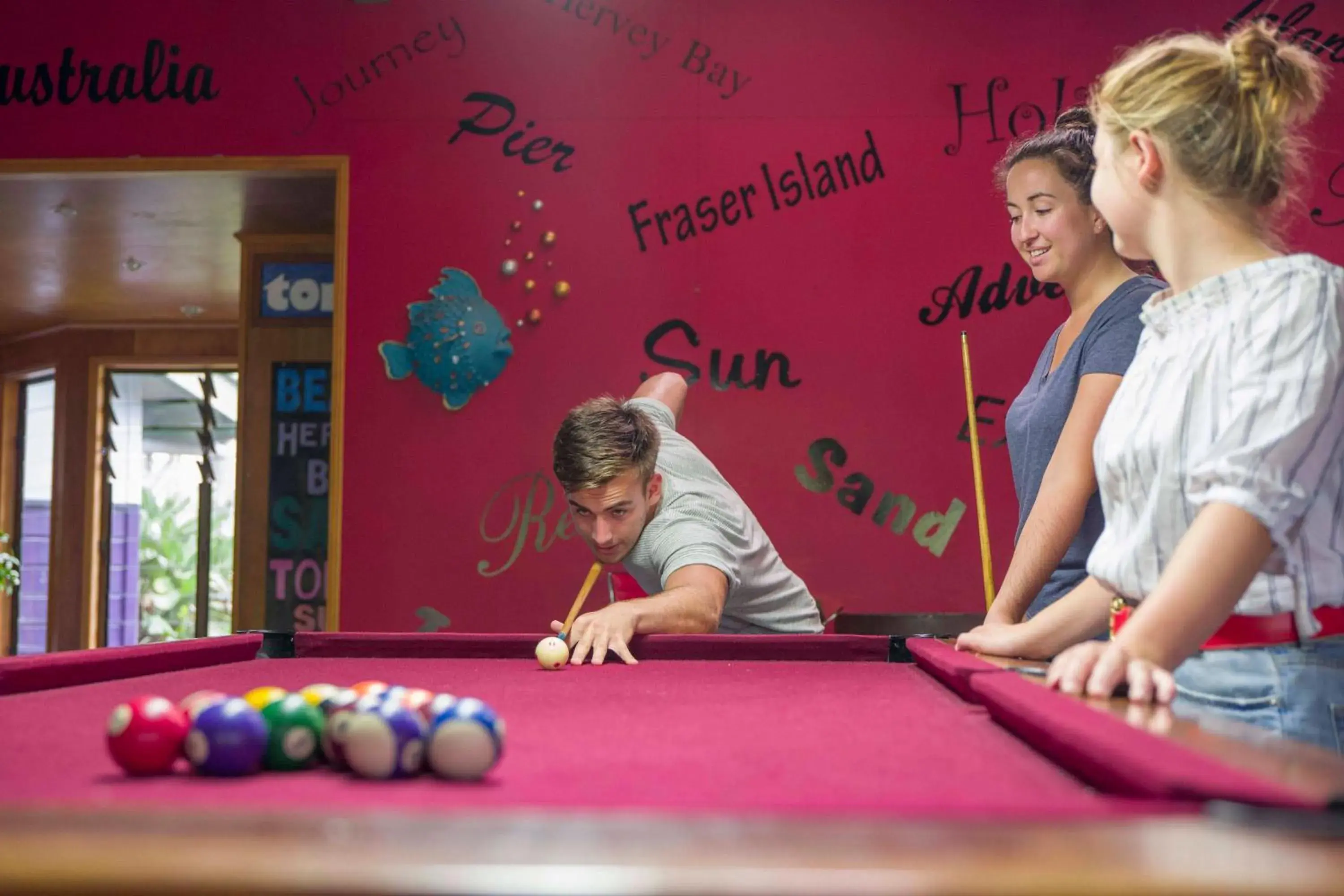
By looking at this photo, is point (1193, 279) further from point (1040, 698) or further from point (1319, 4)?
point (1319, 4)

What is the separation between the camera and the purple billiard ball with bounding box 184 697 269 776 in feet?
3.18

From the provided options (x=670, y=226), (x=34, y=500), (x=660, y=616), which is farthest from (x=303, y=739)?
(x=34, y=500)

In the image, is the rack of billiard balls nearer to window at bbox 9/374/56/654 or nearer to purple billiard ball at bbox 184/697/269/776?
purple billiard ball at bbox 184/697/269/776

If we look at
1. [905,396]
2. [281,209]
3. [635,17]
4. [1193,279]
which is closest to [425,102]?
[635,17]

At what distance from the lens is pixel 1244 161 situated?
136cm

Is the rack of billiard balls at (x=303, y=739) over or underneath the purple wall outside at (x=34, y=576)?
over

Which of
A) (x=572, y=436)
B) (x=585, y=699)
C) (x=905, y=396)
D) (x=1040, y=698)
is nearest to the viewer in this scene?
(x=1040, y=698)

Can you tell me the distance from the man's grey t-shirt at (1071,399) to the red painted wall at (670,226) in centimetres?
177

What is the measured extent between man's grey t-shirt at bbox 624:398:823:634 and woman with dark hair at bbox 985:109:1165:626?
649mm

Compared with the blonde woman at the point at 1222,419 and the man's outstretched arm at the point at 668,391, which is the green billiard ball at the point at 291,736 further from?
the man's outstretched arm at the point at 668,391

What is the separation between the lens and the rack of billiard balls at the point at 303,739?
37.7 inches

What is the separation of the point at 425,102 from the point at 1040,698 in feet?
11.8

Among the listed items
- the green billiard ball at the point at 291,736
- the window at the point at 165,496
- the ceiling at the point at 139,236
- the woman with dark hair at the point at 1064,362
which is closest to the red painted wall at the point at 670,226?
the ceiling at the point at 139,236

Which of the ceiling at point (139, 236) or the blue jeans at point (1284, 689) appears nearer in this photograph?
the blue jeans at point (1284, 689)
